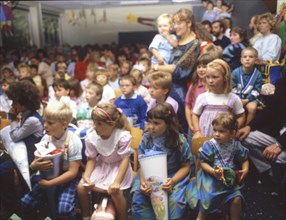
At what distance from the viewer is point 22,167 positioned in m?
2.78

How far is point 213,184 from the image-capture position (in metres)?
2.37

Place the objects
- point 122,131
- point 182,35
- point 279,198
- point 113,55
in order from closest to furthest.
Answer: point 122,131 → point 279,198 → point 182,35 → point 113,55

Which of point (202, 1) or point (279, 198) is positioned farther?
point (202, 1)

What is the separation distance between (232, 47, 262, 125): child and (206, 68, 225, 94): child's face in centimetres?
45

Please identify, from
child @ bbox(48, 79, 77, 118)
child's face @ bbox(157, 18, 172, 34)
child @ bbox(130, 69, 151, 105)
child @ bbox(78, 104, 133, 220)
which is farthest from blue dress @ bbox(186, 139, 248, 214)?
child @ bbox(48, 79, 77, 118)

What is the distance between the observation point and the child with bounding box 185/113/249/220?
2330 mm

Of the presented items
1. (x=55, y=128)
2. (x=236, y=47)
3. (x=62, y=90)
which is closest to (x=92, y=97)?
(x=62, y=90)

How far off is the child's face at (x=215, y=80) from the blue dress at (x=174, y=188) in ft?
1.74

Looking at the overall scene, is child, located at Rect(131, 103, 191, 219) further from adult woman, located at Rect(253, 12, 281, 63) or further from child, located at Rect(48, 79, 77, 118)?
child, located at Rect(48, 79, 77, 118)

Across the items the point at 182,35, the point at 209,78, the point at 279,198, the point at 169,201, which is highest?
the point at 182,35

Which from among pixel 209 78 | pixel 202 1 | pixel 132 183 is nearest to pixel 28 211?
pixel 132 183

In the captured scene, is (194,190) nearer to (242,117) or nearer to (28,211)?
(242,117)

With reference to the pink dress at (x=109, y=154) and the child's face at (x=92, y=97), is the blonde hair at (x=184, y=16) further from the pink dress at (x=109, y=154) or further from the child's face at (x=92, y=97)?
the pink dress at (x=109, y=154)

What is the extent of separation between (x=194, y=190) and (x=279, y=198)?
3.51 ft
